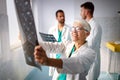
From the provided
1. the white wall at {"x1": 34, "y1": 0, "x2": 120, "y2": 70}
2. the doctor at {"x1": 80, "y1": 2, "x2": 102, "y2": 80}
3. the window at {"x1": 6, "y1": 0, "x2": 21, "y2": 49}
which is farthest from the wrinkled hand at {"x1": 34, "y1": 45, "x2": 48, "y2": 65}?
the white wall at {"x1": 34, "y1": 0, "x2": 120, "y2": 70}

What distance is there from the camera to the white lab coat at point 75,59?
99 centimetres

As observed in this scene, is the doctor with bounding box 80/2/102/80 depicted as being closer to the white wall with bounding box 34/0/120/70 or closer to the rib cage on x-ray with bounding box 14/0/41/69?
the white wall with bounding box 34/0/120/70

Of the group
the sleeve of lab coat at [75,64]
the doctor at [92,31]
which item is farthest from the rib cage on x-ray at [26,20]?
the doctor at [92,31]

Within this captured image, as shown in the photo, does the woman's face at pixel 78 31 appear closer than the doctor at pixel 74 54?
No

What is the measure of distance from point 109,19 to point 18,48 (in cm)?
206

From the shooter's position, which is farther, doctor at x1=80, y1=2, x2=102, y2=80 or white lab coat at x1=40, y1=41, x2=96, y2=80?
doctor at x1=80, y1=2, x2=102, y2=80

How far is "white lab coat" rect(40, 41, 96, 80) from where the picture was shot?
994 millimetres

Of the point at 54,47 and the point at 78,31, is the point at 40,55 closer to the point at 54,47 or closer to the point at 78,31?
the point at 78,31

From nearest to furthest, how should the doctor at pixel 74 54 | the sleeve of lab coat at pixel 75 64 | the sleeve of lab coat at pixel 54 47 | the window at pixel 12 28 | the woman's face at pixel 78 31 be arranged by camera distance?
1. the doctor at pixel 74 54
2. the sleeve of lab coat at pixel 75 64
3. the woman's face at pixel 78 31
4. the sleeve of lab coat at pixel 54 47
5. the window at pixel 12 28

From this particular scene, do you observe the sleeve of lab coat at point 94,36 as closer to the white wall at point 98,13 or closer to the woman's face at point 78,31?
the woman's face at point 78,31

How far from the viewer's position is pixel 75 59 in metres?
1.03

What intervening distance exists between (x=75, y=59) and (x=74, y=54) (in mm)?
293

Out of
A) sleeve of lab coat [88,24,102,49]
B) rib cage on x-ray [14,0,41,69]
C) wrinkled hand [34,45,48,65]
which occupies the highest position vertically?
rib cage on x-ray [14,0,41,69]

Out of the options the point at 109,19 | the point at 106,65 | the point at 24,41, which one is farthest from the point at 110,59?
the point at 24,41
